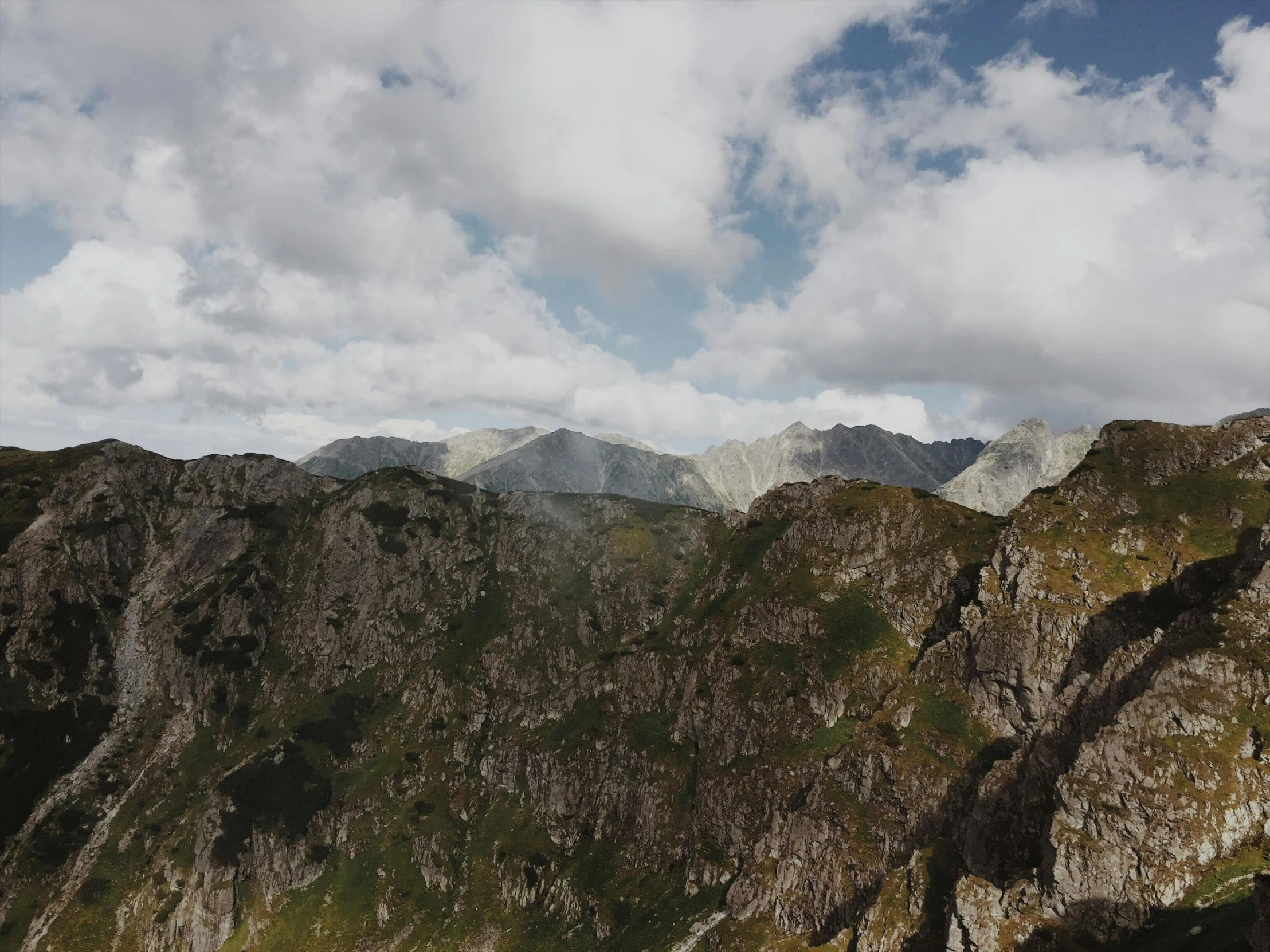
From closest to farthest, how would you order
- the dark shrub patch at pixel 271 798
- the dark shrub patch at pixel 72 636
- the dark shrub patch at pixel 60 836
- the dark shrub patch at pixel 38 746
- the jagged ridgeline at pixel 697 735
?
the jagged ridgeline at pixel 697 735 < the dark shrub patch at pixel 60 836 < the dark shrub patch at pixel 271 798 < the dark shrub patch at pixel 38 746 < the dark shrub patch at pixel 72 636

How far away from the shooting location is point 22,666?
162 m

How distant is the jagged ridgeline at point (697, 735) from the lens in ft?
230

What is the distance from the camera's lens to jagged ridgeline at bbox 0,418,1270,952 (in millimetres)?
70125

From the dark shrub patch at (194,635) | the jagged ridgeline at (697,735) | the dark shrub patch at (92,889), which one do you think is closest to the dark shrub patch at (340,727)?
the jagged ridgeline at (697,735)

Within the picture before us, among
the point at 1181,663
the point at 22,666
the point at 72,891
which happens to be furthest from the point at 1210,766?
the point at 22,666

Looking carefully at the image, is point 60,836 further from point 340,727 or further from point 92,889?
point 340,727

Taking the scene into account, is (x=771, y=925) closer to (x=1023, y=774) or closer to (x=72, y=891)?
(x=1023, y=774)

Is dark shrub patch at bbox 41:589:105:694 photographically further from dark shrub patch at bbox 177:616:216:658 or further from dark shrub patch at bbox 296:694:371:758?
dark shrub patch at bbox 296:694:371:758

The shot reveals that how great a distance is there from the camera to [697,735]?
138500 millimetres

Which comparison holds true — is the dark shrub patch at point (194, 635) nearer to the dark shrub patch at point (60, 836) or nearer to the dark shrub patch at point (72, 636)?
the dark shrub patch at point (72, 636)

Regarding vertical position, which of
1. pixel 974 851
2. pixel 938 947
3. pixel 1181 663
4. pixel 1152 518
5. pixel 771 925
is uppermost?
pixel 1152 518

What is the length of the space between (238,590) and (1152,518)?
227 m

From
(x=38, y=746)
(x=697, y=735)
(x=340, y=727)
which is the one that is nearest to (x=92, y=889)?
(x=38, y=746)

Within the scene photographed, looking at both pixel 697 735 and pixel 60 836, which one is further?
pixel 697 735
